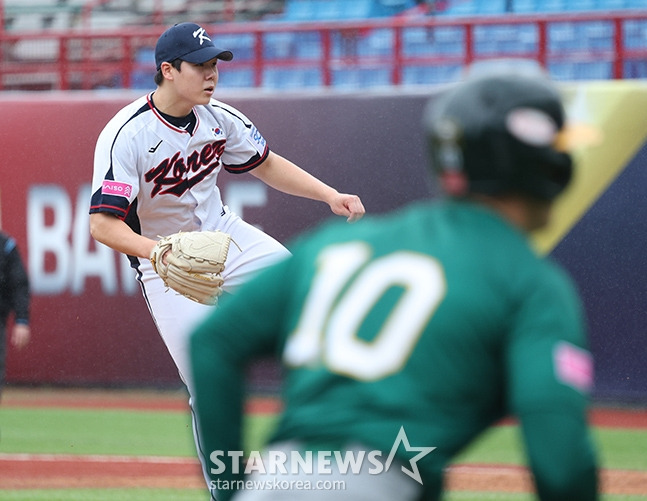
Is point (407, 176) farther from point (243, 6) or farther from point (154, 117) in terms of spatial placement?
point (243, 6)

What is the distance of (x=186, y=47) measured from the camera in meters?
5.42

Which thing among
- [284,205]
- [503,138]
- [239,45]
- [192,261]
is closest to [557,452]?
[503,138]

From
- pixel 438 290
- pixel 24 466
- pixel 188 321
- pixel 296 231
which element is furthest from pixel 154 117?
pixel 296 231

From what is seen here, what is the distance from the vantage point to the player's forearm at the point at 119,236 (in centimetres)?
495

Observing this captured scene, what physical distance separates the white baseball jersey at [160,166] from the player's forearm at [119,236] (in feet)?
0.14

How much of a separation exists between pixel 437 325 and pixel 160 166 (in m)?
3.65

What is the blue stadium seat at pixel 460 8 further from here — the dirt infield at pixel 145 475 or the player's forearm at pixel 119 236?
the player's forearm at pixel 119 236

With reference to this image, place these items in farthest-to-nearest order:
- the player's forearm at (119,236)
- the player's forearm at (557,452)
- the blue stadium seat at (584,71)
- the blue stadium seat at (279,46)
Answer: the blue stadium seat at (279,46), the blue stadium seat at (584,71), the player's forearm at (119,236), the player's forearm at (557,452)

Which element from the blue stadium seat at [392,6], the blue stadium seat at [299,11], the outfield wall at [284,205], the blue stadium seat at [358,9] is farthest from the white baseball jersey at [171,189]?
the blue stadium seat at [299,11]

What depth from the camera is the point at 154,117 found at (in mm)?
5367

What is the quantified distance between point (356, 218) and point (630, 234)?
5.05 metres

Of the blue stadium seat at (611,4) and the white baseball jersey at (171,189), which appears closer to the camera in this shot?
the white baseball jersey at (171,189)

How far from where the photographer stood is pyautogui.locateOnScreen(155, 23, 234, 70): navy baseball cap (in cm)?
540

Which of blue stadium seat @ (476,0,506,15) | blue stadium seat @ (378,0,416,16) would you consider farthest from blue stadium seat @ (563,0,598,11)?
blue stadium seat @ (378,0,416,16)
